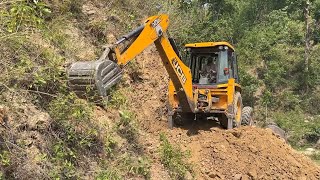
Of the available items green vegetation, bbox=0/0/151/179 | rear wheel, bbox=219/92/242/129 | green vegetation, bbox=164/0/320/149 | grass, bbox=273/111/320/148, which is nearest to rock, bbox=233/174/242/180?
rear wheel, bbox=219/92/242/129

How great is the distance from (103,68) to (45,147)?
1199 mm

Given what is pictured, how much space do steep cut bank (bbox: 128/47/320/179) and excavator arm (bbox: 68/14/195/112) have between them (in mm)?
720

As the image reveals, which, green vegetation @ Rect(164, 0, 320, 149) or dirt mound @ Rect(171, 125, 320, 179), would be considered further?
green vegetation @ Rect(164, 0, 320, 149)

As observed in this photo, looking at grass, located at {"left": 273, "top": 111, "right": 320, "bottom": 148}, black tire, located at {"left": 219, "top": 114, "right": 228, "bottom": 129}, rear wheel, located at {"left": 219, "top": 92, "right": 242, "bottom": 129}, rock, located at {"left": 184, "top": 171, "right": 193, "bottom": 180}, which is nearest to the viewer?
rock, located at {"left": 184, "top": 171, "right": 193, "bottom": 180}

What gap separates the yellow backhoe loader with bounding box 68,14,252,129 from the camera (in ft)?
22.2

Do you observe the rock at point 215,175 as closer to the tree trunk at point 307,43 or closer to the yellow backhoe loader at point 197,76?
the yellow backhoe loader at point 197,76

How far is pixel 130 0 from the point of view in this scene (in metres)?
11.0

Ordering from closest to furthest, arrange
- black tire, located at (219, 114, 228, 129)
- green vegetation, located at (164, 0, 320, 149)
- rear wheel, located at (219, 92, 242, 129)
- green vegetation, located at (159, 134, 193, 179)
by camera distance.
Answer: green vegetation, located at (159, 134, 193, 179) < rear wheel, located at (219, 92, 242, 129) < black tire, located at (219, 114, 228, 129) < green vegetation, located at (164, 0, 320, 149)

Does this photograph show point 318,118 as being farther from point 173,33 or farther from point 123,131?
point 123,131

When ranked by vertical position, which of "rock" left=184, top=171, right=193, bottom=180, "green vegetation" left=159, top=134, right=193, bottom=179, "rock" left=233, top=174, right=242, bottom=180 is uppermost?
"green vegetation" left=159, top=134, right=193, bottom=179

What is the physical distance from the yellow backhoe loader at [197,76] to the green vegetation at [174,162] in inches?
63.3

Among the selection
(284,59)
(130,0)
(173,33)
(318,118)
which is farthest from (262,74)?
(130,0)

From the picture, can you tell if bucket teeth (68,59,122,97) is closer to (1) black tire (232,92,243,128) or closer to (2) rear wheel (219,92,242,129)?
(2) rear wheel (219,92,242,129)

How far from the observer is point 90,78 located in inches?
200
